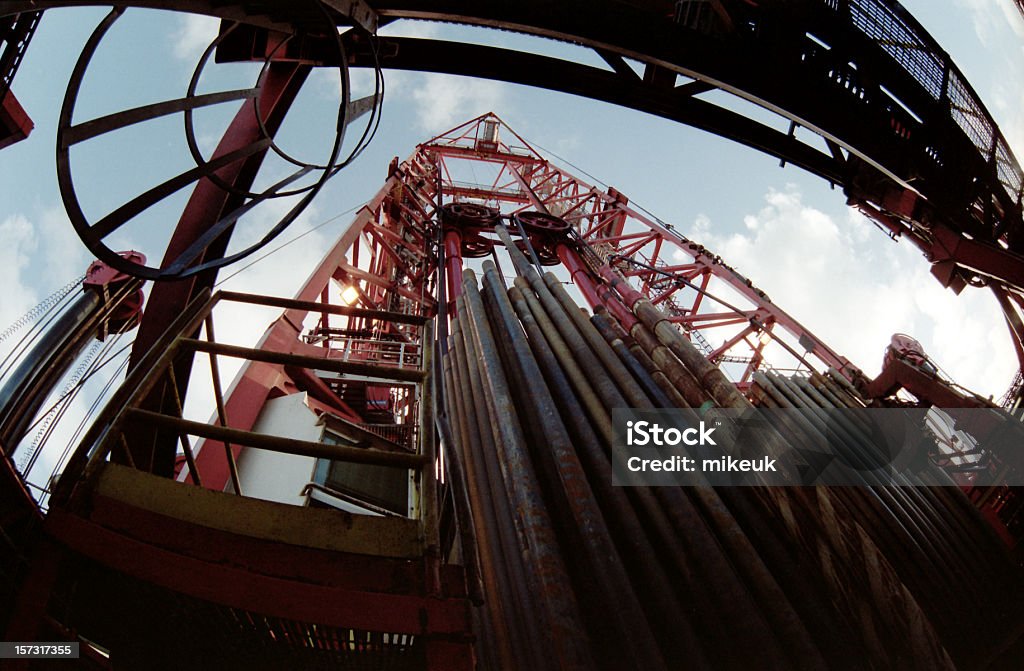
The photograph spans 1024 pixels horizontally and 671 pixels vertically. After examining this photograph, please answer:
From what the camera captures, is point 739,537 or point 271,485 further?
point 271,485

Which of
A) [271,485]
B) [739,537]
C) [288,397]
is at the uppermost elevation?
[288,397]

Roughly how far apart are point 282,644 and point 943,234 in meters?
8.86

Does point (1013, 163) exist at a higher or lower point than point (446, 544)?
higher

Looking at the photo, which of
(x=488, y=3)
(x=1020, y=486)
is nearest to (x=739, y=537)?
(x=488, y=3)

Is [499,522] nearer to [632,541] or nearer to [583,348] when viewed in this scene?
[632,541]

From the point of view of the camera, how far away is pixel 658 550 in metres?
3.08

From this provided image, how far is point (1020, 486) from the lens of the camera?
6.56 meters

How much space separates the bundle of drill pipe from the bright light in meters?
4.29

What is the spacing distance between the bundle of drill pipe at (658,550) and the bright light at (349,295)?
4294 millimetres

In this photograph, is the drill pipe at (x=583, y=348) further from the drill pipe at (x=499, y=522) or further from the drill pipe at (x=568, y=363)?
the drill pipe at (x=499, y=522)

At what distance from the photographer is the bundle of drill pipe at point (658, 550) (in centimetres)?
240

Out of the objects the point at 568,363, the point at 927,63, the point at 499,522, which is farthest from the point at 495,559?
the point at 927,63

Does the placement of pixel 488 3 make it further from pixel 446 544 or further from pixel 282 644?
pixel 282 644

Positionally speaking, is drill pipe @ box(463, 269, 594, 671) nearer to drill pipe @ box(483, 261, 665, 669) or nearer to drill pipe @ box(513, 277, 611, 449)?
drill pipe @ box(483, 261, 665, 669)
